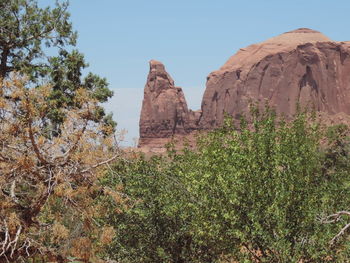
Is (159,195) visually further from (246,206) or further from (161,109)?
(161,109)

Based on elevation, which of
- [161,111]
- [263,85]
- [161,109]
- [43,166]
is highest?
[263,85]

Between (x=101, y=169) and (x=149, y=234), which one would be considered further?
(x=149, y=234)

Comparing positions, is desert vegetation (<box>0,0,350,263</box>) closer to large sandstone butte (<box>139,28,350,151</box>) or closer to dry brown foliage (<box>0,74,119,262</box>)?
dry brown foliage (<box>0,74,119,262</box>)

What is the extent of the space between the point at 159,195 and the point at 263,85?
160m

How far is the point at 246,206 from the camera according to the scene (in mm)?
15438

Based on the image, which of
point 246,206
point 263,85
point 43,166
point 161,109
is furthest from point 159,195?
point 161,109

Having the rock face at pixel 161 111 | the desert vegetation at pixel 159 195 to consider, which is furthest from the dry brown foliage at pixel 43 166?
the rock face at pixel 161 111

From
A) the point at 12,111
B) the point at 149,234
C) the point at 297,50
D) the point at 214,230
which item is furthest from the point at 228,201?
the point at 297,50

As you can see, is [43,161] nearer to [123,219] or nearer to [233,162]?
[233,162]

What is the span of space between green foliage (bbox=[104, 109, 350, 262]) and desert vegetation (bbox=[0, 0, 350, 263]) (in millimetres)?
43

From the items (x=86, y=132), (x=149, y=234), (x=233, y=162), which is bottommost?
(x=149, y=234)

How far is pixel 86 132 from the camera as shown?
12.4m

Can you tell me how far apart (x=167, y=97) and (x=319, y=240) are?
173837mm

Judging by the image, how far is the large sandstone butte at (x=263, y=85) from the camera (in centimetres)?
16862
